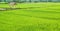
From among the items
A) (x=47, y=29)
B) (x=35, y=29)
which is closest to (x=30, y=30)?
(x=35, y=29)

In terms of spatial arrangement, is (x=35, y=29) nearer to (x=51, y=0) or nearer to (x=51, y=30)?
(x=51, y=30)

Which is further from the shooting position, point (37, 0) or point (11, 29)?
point (37, 0)

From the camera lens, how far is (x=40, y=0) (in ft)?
106

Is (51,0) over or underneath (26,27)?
underneath

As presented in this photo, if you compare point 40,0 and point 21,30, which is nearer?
point 21,30

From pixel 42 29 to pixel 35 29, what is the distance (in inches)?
10.3

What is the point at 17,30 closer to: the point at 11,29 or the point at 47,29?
the point at 11,29

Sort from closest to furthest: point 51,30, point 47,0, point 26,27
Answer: point 51,30 → point 26,27 → point 47,0

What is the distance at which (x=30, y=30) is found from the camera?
5883 millimetres

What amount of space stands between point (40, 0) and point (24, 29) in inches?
1045

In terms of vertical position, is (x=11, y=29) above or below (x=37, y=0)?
above

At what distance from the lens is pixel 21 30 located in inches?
233

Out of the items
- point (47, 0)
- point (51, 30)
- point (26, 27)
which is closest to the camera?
point (51, 30)

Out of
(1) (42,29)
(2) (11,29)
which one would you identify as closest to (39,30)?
(1) (42,29)
